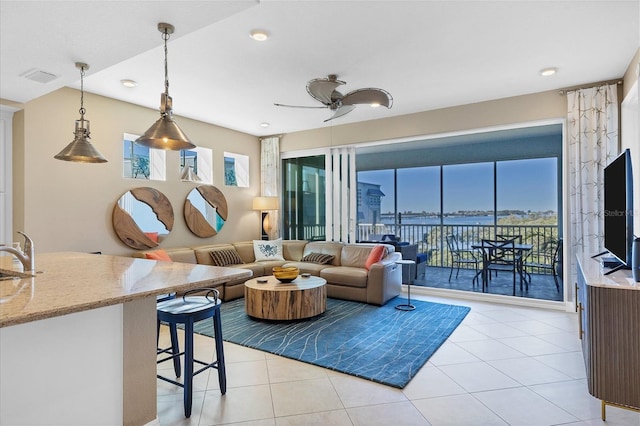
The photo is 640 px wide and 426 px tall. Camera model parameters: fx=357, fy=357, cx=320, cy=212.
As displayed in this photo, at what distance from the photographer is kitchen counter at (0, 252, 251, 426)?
4.99ft

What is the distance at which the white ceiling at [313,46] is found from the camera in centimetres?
→ 235

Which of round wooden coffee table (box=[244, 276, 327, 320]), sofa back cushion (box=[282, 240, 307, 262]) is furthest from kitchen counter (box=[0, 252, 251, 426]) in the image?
sofa back cushion (box=[282, 240, 307, 262])

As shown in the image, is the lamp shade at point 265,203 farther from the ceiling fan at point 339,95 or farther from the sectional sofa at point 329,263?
the ceiling fan at point 339,95

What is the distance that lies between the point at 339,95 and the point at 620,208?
2775 millimetres

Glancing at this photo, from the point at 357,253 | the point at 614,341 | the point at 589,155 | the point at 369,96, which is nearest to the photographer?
the point at 614,341

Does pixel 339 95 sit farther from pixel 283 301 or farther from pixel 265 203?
pixel 265 203

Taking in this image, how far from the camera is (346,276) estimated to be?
518 centimetres

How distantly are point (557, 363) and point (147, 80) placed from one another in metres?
5.04

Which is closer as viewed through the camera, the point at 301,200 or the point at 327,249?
the point at 327,249

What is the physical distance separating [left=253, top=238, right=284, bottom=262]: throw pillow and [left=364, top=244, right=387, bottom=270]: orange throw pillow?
178 centimetres

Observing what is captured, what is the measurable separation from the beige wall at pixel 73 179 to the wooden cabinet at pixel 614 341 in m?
5.15

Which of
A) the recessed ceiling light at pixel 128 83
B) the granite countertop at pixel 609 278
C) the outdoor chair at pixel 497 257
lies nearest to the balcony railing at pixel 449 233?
the outdoor chair at pixel 497 257

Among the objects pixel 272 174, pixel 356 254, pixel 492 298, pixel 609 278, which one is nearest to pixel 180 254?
pixel 272 174

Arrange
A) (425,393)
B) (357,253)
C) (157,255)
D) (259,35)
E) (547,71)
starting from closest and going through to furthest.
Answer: (425,393) < (259,35) < (547,71) < (157,255) < (357,253)
